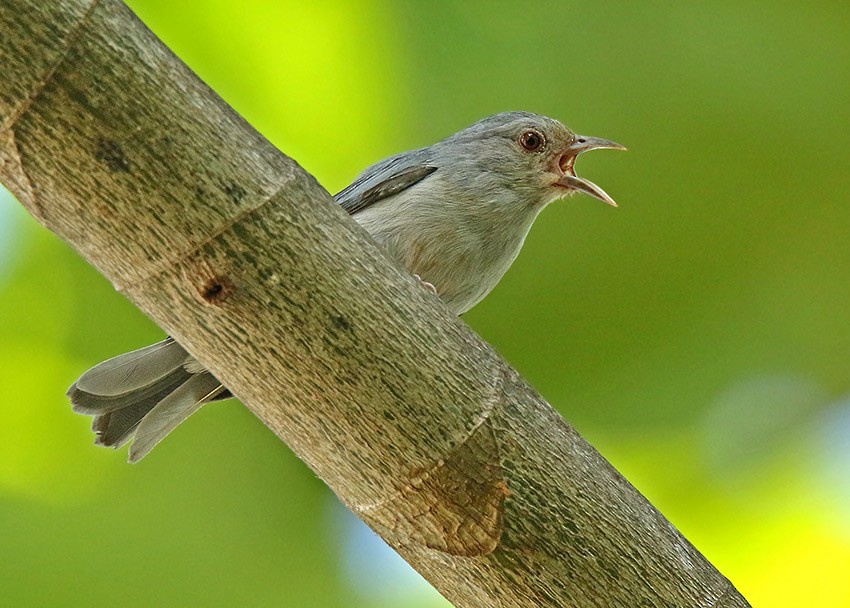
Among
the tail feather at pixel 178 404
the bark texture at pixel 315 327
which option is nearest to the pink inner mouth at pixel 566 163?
the tail feather at pixel 178 404

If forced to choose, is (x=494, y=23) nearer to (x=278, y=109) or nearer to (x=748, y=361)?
(x=278, y=109)

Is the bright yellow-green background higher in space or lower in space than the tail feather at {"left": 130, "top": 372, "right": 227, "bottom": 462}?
higher

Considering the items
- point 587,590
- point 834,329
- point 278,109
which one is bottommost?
point 587,590

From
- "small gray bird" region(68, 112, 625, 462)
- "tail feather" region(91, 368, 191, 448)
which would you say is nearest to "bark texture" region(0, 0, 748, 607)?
"small gray bird" region(68, 112, 625, 462)

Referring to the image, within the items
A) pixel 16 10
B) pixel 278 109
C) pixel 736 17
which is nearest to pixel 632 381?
pixel 736 17

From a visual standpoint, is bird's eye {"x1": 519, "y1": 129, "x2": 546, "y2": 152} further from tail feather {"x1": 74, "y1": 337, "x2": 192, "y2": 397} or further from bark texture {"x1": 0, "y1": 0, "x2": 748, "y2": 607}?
bark texture {"x1": 0, "y1": 0, "x2": 748, "y2": 607}
